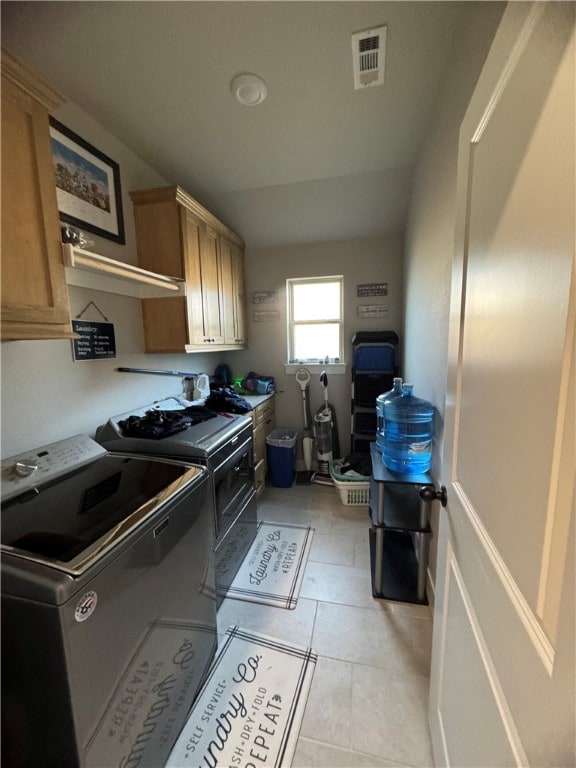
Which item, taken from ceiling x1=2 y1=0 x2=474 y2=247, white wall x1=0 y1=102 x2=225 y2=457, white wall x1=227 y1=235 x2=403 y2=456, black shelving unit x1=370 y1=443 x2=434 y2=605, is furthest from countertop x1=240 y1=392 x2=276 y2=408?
ceiling x1=2 y1=0 x2=474 y2=247

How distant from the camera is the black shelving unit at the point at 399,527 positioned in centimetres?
163

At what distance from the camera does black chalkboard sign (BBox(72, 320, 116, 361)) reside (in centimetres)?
159

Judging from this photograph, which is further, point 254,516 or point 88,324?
point 254,516

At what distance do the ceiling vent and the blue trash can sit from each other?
258cm

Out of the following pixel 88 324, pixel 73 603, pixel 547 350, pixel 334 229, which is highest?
pixel 334 229

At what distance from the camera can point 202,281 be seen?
2314mm

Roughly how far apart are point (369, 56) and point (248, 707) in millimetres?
2906

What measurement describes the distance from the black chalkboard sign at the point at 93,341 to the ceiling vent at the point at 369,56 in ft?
6.15

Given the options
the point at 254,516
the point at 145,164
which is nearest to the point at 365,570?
the point at 254,516

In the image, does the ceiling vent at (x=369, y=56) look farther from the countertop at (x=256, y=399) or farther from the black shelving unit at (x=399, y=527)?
the countertop at (x=256, y=399)

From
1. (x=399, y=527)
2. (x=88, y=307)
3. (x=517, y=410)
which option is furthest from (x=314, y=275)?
(x=517, y=410)

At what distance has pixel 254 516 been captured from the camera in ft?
7.22

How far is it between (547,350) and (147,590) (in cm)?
122

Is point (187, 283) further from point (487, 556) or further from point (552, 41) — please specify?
point (487, 556)
